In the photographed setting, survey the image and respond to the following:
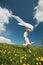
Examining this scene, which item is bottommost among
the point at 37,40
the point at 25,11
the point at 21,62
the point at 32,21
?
the point at 21,62

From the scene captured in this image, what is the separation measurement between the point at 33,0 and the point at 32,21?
1415 mm

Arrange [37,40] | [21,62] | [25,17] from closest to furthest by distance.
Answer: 1. [21,62]
2. [37,40]
3. [25,17]

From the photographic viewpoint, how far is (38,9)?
39.6 feet

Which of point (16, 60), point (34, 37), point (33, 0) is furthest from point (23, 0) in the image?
point (16, 60)

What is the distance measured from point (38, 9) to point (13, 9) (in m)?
1.56

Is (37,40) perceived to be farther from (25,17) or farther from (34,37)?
(25,17)

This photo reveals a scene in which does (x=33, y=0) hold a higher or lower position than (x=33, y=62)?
Answer: higher

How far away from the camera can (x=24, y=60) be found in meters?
6.44

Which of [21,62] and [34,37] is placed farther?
[34,37]

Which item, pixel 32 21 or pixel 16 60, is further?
pixel 32 21

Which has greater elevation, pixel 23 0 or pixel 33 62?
pixel 23 0

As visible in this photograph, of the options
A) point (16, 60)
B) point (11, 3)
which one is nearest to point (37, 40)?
point (11, 3)

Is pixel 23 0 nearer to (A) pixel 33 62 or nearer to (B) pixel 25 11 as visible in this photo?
(B) pixel 25 11

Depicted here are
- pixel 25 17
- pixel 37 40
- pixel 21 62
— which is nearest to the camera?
pixel 21 62
